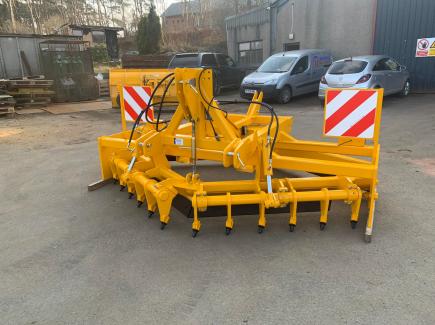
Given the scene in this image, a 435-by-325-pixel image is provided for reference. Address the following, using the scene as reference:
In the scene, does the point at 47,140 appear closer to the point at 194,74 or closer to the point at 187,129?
the point at 187,129

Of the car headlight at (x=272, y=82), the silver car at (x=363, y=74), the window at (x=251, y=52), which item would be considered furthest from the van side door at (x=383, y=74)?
the window at (x=251, y=52)

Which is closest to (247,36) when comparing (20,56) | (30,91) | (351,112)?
(20,56)

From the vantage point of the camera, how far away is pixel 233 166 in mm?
3516

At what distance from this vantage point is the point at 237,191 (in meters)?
3.81

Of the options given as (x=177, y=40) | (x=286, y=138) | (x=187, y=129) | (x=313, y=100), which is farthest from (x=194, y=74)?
(x=177, y=40)

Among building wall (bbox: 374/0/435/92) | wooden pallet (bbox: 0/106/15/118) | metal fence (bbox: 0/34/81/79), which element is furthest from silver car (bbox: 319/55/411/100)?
metal fence (bbox: 0/34/81/79)

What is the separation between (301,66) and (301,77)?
417 mm

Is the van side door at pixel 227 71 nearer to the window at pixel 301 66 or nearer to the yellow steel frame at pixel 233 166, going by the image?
the window at pixel 301 66

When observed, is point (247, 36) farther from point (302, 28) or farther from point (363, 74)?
point (363, 74)

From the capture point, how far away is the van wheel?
1291 cm

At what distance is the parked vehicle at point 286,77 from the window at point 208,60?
231 centimetres

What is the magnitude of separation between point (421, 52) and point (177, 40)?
2553cm

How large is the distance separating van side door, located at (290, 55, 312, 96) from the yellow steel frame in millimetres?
9189

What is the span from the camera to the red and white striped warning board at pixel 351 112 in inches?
154
